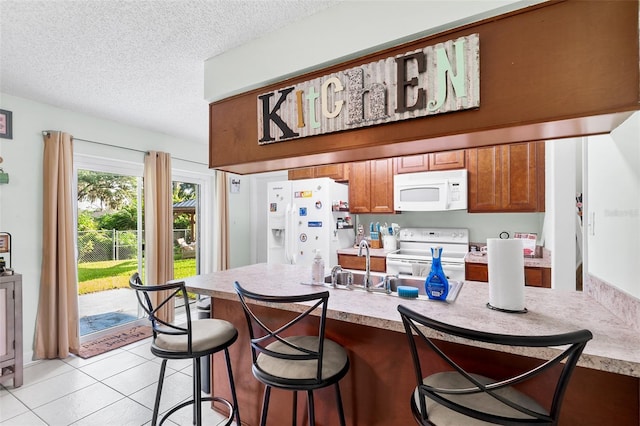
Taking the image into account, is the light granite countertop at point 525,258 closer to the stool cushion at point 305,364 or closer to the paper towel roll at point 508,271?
the paper towel roll at point 508,271

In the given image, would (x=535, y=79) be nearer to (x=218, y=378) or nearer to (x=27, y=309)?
(x=218, y=378)

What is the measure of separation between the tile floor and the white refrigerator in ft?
5.88

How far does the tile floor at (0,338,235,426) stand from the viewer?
207 cm

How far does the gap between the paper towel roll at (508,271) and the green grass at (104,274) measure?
13.4 feet

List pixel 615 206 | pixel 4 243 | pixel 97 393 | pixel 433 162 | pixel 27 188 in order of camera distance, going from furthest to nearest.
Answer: pixel 433 162 → pixel 27 188 → pixel 4 243 → pixel 97 393 → pixel 615 206

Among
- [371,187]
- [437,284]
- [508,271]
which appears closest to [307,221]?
[371,187]

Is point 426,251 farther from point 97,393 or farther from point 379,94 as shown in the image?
point 97,393

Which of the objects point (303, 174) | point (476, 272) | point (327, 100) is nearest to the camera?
point (327, 100)

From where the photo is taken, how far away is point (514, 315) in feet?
4.23

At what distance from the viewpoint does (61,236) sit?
9.71 ft

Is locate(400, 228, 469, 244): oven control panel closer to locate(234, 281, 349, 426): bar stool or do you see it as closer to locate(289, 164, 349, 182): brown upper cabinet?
locate(289, 164, 349, 182): brown upper cabinet

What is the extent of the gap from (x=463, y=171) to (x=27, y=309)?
4.60 metres

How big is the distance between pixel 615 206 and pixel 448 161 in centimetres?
218

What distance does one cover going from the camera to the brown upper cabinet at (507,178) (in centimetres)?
296
